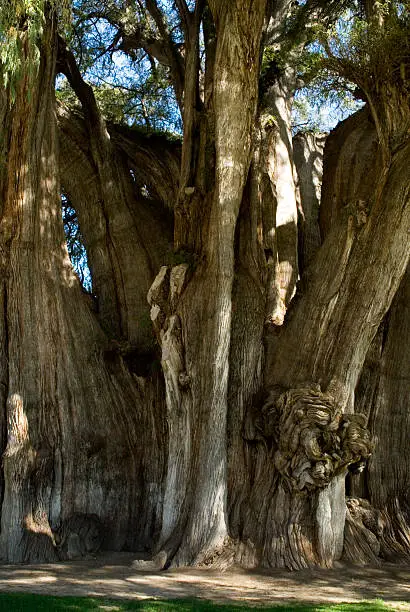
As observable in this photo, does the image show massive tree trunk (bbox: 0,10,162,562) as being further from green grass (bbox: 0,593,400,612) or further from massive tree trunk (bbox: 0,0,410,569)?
green grass (bbox: 0,593,400,612)

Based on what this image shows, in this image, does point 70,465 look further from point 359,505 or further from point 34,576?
point 359,505

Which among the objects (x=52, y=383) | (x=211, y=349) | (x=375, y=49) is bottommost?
(x=52, y=383)

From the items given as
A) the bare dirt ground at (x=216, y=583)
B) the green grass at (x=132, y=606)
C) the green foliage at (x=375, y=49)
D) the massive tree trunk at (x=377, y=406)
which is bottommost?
the green grass at (x=132, y=606)

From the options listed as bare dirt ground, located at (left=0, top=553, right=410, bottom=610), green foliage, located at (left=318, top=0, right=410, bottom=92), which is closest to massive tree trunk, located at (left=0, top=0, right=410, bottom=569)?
bare dirt ground, located at (left=0, top=553, right=410, bottom=610)

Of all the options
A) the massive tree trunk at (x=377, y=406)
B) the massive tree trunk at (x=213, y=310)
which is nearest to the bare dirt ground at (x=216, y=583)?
the massive tree trunk at (x=377, y=406)

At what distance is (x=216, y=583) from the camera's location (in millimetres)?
7633

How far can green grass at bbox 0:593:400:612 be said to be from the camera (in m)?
6.05

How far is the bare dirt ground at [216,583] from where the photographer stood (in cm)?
699

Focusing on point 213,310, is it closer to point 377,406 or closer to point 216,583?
point 377,406

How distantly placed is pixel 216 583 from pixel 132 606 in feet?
5.15

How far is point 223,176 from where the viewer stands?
30.2 feet

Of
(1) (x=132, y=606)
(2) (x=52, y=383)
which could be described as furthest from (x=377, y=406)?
(1) (x=132, y=606)

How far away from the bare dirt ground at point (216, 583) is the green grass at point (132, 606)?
278mm

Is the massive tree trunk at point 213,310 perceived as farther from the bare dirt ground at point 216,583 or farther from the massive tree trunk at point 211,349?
the bare dirt ground at point 216,583
